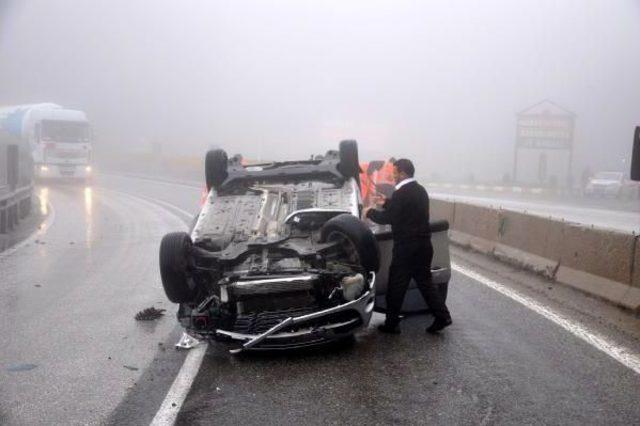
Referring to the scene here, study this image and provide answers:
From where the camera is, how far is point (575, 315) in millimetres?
6832

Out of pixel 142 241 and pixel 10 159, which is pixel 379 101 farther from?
pixel 142 241

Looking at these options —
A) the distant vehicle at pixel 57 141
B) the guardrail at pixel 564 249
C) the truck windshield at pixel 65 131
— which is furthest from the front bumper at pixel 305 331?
the truck windshield at pixel 65 131

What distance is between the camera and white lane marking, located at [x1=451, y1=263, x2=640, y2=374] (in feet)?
17.8

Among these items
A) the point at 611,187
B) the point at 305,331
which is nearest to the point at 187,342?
the point at 305,331

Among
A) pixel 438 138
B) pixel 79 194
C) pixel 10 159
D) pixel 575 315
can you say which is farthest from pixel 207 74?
pixel 575 315

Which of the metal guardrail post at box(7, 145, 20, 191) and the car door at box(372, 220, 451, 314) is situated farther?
the metal guardrail post at box(7, 145, 20, 191)

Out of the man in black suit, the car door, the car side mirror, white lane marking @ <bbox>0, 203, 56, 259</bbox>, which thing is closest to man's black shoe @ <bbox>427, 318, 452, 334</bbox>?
the man in black suit

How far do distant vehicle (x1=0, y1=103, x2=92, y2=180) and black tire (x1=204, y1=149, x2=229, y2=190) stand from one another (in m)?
24.8

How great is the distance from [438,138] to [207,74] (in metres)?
42.1

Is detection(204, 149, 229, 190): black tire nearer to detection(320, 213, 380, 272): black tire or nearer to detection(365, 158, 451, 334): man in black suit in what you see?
detection(320, 213, 380, 272): black tire

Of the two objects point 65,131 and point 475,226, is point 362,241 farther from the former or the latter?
point 65,131

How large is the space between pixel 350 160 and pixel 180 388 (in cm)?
364

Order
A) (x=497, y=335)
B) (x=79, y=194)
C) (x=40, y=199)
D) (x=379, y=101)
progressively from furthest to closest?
1. (x=379, y=101)
2. (x=79, y=194)
3. (x=40, y=199)
4. (x=497, y=335)

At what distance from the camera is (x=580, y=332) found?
243 inches
